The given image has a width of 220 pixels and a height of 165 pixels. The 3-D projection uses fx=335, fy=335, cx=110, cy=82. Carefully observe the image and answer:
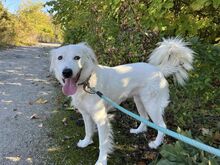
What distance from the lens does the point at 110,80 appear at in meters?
3.79

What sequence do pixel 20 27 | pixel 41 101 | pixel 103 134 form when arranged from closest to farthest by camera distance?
pixel 103 134
pixel 41 101
pixel 20 27

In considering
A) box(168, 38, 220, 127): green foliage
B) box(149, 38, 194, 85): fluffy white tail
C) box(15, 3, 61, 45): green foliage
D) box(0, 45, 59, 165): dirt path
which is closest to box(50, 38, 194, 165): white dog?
box(149, 38, 194, 85): fluffy white tail

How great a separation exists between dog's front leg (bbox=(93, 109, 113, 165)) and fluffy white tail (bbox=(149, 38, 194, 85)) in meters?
0.99

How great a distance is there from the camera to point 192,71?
3.98 m

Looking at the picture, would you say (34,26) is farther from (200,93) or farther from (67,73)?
(67,73)

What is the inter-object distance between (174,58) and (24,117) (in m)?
2.62

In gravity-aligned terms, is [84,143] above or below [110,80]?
below

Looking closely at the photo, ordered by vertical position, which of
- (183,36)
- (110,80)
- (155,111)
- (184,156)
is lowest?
(155,111)

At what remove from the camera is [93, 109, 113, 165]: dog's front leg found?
3586 millimetres

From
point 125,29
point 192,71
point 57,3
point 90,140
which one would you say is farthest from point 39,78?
point 192,71

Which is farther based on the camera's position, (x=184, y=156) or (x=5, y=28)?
(x=5, y=28)

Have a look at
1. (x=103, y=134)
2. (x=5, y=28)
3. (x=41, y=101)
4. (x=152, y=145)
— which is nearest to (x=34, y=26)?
(x=5, y=28)

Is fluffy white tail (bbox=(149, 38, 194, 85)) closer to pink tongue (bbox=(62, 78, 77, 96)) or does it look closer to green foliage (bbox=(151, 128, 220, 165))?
pink tongue (bbox=(62, 78, 77, 96))

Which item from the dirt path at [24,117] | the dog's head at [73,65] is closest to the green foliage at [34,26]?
the dirt path at [24,117]
